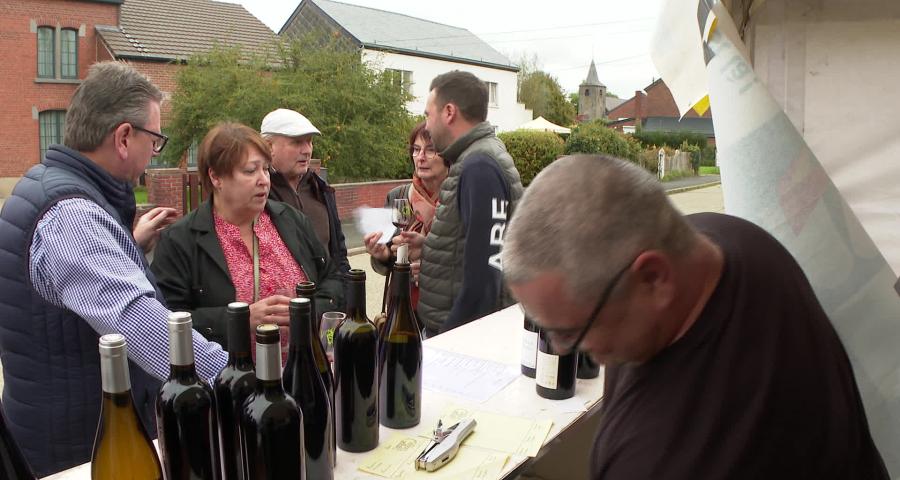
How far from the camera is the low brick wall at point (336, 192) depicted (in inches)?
410

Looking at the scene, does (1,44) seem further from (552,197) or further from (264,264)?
(552,197)

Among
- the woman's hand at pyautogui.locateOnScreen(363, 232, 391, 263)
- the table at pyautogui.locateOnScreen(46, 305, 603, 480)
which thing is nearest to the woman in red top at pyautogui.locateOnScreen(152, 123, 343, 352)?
the woman's hand at pyautogui.locateOnScreen(363, 232, 391, 263)

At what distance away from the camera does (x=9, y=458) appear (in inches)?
51.7

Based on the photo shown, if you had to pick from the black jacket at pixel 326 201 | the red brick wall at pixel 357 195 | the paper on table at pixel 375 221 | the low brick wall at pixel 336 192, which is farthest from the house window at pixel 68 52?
the paper on table at pixel 375 221

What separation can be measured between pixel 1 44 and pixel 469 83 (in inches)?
923

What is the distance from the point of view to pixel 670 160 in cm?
3394

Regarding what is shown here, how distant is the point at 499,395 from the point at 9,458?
56.5 inches

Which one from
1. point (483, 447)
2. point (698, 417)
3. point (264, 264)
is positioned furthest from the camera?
point (264, 264)

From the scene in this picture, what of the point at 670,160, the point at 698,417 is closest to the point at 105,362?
the point at 698,417

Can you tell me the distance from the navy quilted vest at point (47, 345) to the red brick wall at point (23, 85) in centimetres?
2186

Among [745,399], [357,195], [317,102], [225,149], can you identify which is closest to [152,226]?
[225,149]

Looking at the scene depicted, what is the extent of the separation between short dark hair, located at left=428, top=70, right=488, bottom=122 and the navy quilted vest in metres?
1.76

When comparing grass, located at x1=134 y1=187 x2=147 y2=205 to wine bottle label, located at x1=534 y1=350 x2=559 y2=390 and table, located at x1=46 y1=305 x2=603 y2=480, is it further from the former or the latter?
wine bottle label, located at x1=534 y1=350 x2=559 y2=390

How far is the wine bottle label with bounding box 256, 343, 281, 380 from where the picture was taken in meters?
1.23
